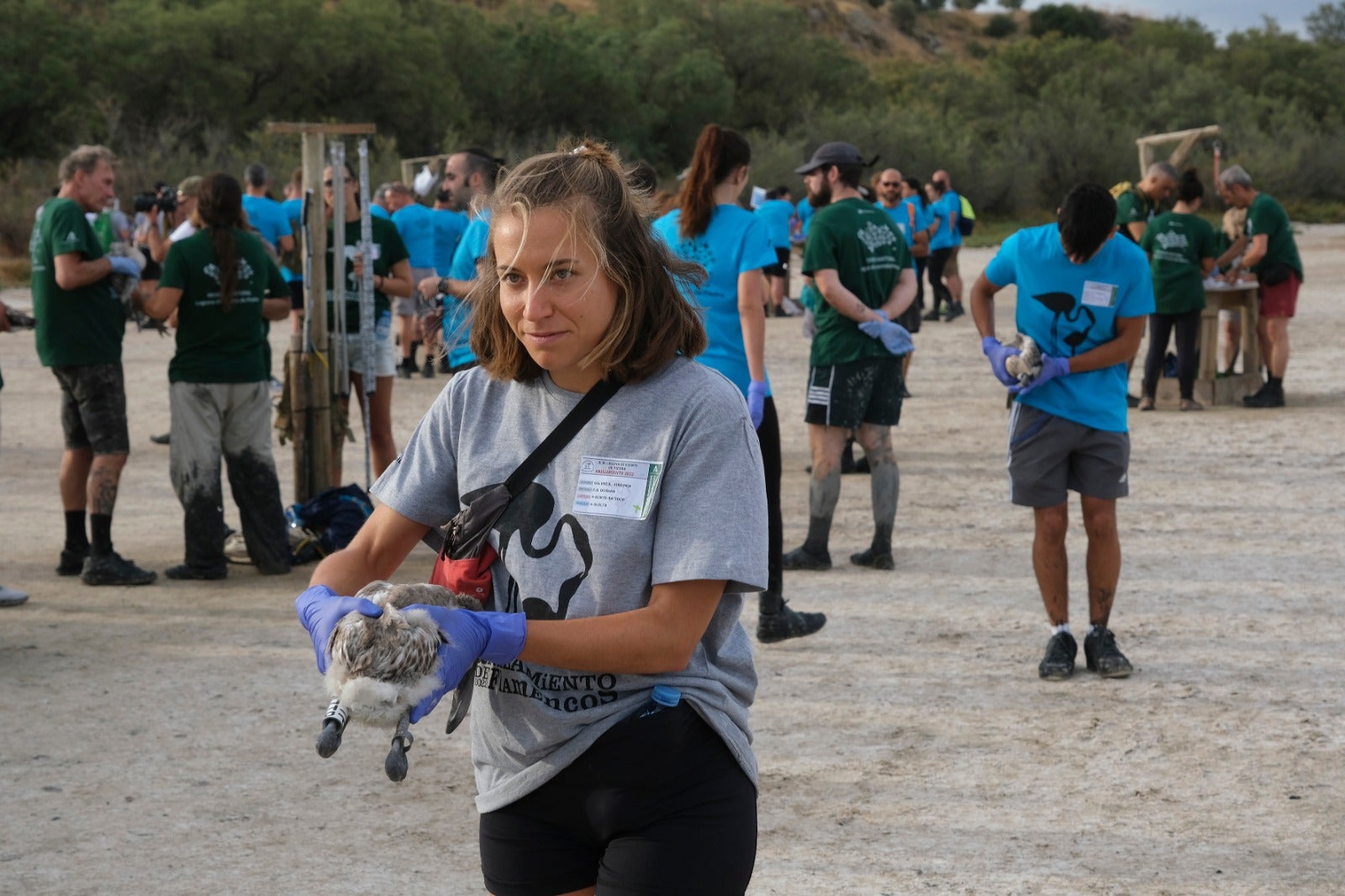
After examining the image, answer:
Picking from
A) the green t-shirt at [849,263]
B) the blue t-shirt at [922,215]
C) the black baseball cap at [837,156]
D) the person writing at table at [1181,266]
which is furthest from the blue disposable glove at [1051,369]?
the blue t-shirt at [922,215]

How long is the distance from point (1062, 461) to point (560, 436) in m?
3.90

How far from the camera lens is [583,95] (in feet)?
177

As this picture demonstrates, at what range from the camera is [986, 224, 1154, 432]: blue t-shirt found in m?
5.55

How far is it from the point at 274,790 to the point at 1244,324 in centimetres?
1087

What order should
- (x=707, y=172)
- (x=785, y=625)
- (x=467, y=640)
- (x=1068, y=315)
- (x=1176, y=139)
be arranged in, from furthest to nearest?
(x=1176, y=139) < (x=785, y=625) < (x=707, y=172) < (x=1068, y=315) < (x=467, y=640)

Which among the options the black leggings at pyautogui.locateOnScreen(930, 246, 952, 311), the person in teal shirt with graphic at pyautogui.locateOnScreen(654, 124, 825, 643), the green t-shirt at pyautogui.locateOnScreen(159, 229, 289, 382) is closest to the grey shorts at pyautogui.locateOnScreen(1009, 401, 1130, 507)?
the person in teal shirt with graphic at pyautogui.locateOnScreen(654, 124, 825, 643)

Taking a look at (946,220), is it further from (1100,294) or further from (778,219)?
(1100,294)

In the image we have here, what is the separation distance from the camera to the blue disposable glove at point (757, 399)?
6.14 metres

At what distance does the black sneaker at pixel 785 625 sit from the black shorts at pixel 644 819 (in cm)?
417

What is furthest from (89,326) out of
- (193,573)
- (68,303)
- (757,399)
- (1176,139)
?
(1176,139)

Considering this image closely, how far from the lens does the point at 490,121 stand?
2077 inches

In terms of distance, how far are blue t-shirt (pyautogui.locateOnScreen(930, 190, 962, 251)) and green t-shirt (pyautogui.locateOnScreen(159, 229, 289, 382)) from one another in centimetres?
1257

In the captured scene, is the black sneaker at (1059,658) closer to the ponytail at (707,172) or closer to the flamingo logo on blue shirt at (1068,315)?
the flamingo logo on blue shirt at (1068,315)

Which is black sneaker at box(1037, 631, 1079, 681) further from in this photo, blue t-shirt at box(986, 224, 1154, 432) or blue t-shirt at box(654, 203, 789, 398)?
blue t-shirt at box(654, 203, 789, 398)
